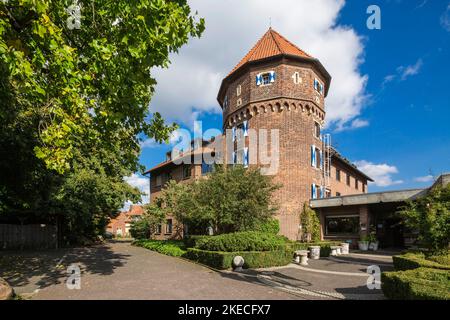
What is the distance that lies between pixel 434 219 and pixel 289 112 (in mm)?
14936

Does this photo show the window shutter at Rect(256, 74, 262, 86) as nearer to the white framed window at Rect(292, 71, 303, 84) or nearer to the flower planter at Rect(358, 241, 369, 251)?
the white framed window at Rect(292, 71, 303, 84)

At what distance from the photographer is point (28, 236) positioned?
76.2 feet

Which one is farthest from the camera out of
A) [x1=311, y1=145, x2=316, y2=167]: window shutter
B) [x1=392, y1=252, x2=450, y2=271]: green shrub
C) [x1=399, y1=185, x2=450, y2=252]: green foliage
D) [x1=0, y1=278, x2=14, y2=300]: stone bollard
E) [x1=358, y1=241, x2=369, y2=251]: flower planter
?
[x1=311, y1=145, x2=316, y2=167]: window shutter

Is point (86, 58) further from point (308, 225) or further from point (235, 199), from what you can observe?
point (308, 225)

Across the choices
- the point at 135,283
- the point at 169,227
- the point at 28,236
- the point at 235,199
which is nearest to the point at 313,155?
the point at 235,199

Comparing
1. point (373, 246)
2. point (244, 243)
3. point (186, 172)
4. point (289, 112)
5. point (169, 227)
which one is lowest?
point (373, 246)

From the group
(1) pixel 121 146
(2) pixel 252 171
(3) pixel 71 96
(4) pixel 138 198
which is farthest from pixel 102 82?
(4) pixel 138 198

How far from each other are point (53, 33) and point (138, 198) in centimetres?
2061

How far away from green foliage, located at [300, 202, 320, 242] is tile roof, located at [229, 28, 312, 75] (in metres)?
13.0

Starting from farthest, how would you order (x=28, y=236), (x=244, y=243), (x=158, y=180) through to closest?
(x=158, y=180), (x=28, y=236), (x=244, y=243)

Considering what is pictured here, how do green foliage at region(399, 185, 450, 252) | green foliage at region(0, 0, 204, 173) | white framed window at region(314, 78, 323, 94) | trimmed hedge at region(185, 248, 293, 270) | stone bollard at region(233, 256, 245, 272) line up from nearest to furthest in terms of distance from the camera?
1. green foliage at region(0, 0, 204, 173)
2. green foliage at region(399, 185, 450, 252)
3. stone bollard at region(233, 256, 245, 272)
4. trimmed hedge at region(185, 248, 293, 270)
5. white framed window at region(314, 78, 323, 94)

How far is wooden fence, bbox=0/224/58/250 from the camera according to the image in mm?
22172

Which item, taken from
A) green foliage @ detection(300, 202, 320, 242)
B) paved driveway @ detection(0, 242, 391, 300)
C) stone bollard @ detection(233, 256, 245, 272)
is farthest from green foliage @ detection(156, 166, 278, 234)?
green foliage @ detection(300, 202, 320, 242)

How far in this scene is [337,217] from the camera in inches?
983
